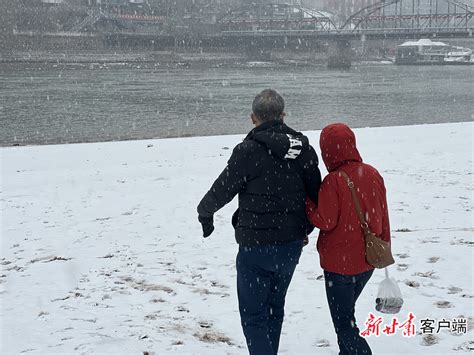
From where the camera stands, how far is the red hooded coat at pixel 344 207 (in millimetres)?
2896

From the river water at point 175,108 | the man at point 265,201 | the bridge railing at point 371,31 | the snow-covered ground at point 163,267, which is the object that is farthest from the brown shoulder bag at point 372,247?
the bridge railing at point 371,31

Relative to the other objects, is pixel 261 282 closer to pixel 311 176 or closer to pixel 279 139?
pixel 311 176

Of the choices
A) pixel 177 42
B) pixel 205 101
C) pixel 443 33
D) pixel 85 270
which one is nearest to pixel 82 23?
pixel 177 42

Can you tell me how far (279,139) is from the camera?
9.38 feet

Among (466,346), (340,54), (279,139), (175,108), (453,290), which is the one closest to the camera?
(279,139)

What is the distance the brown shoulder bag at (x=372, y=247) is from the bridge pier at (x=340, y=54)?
255 ft

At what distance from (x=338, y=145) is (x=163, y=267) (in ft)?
8.50

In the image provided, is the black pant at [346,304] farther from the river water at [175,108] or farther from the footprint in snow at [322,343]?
the river water at [175,108]

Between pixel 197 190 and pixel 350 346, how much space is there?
5.29 meters

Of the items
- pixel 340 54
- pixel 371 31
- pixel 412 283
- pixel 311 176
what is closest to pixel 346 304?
pixel 311 176

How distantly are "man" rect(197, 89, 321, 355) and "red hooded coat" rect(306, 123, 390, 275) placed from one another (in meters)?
0.11

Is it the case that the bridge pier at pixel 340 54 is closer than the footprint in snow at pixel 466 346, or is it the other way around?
the footprint in snow at pixel 466 346

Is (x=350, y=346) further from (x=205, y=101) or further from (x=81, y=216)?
(x=205, y=101)

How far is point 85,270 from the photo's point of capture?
4.97 metres
